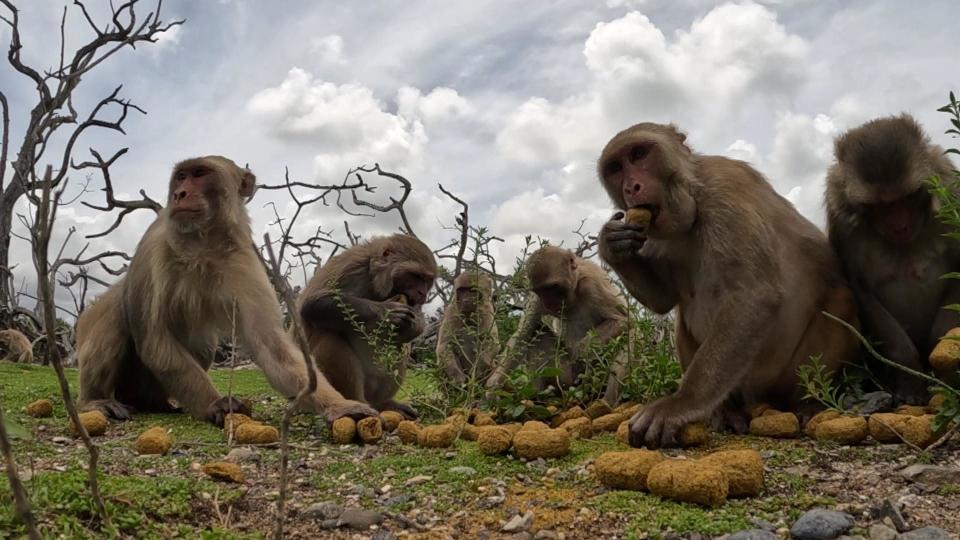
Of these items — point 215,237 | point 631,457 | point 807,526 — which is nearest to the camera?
point 807,526

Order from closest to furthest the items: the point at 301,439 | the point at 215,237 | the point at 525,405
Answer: the point at 301,439
the point at 525,405
the point at 215,237

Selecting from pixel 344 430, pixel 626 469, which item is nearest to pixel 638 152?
pixel 626 469

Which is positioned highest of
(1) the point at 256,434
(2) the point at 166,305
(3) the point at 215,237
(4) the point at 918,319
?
(3) the point at 215,237

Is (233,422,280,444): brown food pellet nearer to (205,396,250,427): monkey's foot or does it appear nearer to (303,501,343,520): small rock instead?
(205,396,250,427): monkey's foot

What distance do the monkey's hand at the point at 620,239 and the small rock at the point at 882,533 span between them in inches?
76.7

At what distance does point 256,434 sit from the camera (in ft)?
13.9

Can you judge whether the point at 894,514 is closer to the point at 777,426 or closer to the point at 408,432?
the point at 777,426

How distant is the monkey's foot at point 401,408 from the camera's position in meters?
5.80

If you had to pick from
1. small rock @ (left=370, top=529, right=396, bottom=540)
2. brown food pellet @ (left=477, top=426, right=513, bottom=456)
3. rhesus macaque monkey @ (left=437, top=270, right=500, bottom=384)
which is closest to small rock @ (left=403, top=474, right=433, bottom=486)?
brown food pellet @ (left=477, top=426, right=513, bottom=456)

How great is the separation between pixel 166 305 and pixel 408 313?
1567 millimetres

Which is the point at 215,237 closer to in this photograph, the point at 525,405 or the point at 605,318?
the point at 525,405

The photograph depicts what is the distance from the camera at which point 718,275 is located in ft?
13.4

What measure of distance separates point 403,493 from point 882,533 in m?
1.62

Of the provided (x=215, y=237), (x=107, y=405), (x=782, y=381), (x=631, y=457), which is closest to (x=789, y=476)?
(x=631, y=457)
